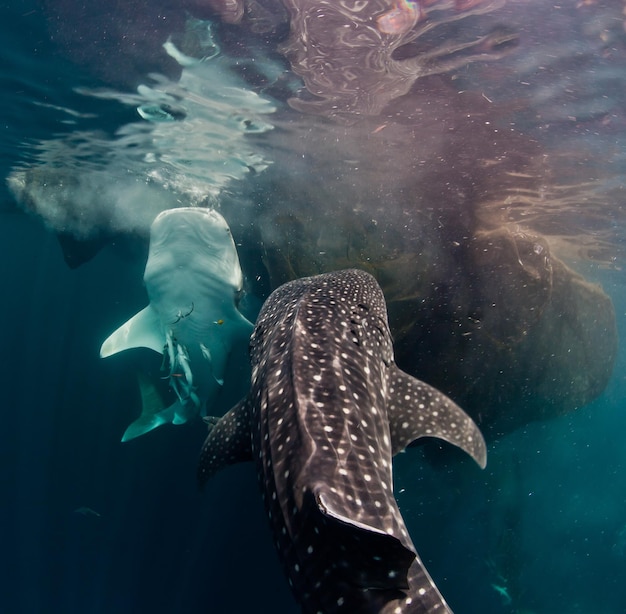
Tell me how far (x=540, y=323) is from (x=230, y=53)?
10062mm

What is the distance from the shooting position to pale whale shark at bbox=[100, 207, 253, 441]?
988cm

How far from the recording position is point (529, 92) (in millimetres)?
8945

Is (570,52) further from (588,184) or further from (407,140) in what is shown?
(588,184)

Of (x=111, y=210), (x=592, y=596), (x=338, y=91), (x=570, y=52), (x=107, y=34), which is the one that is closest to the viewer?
(x=570, y=52)

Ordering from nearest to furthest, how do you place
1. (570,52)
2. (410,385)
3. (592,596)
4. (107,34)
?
1. (410,385)
2. (570,52)
3. (107,34)
4. (592,596)

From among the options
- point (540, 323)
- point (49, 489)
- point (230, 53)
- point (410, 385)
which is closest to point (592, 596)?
point (540, 323)

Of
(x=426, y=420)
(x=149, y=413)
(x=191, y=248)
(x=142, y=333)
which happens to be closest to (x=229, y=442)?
(x=426, y=420)

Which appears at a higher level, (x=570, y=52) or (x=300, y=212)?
(x=570, y=52)

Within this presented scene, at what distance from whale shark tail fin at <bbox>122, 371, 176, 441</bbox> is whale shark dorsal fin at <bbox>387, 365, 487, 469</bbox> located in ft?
25.9

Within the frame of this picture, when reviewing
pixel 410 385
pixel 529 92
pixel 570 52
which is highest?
pixel 570 52

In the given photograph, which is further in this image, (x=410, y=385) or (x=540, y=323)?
(x=540, y=323)

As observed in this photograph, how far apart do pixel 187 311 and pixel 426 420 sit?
7.40 m

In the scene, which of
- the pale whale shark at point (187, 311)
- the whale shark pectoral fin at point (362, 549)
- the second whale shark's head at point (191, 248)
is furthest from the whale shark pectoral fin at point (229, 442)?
the second whale shark's head at point (191, 248)

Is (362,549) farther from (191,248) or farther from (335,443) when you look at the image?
(191,248)
